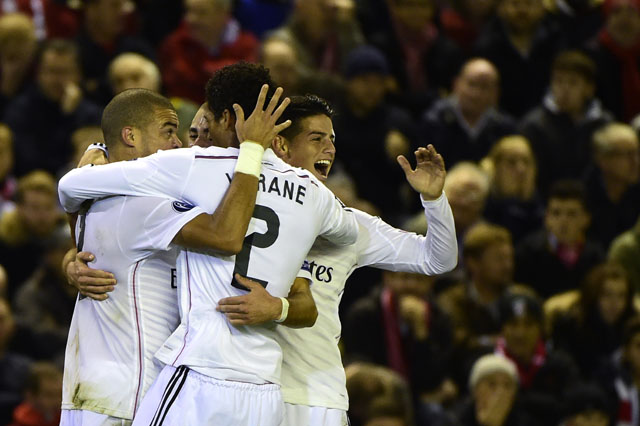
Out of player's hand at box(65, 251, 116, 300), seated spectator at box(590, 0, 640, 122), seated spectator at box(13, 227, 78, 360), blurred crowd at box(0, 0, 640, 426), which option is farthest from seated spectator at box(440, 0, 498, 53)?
player's hand at box(65, 251, 116, 300)

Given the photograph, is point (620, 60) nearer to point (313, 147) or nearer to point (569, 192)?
point (569, 192)

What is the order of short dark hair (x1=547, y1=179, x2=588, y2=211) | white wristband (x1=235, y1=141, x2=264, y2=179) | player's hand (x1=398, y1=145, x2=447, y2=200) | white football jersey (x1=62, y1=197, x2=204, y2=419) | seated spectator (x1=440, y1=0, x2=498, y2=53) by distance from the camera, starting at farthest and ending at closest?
seated spectator (x1=440, y1=0, x2=498, y2=53) < short dark hair (x1=547, y1=179, x2=588, y2=211) < player's hand (x1=398, y1=145, x2=447, y2=200) < white football jersey (x1=62, y1=197, x2=204, y2=419) < white wristband (x1=235, y1=141, x2=264, y2=179)

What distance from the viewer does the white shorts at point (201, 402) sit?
507cm

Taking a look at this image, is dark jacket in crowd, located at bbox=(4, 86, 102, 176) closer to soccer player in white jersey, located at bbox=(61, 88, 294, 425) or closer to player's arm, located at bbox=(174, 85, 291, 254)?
soccer player in white jersey, located at bbox=(61, 88, 294, 425)

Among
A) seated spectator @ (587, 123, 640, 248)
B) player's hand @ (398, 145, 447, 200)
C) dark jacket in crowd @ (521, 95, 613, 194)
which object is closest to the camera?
player's hand @ (398, 145, 447, 200)

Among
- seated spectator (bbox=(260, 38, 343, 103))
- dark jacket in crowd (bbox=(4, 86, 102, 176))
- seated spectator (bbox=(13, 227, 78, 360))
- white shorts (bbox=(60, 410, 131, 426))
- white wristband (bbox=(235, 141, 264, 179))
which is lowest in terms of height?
white shorts (bbox=(60, 410, 131, 426))

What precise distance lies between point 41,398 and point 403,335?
8.68ft

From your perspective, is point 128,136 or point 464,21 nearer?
point 128,136

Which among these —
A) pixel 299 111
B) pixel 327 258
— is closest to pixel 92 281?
pixel 327 258

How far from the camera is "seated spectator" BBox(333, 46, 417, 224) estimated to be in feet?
35.8

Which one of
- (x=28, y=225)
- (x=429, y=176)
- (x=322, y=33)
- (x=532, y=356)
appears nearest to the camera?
(x=429, y=176)

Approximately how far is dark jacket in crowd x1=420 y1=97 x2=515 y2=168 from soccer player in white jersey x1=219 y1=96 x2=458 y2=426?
16.8 ft

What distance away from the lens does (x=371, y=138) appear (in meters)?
11.0

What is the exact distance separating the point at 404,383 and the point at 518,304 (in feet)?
4.64
